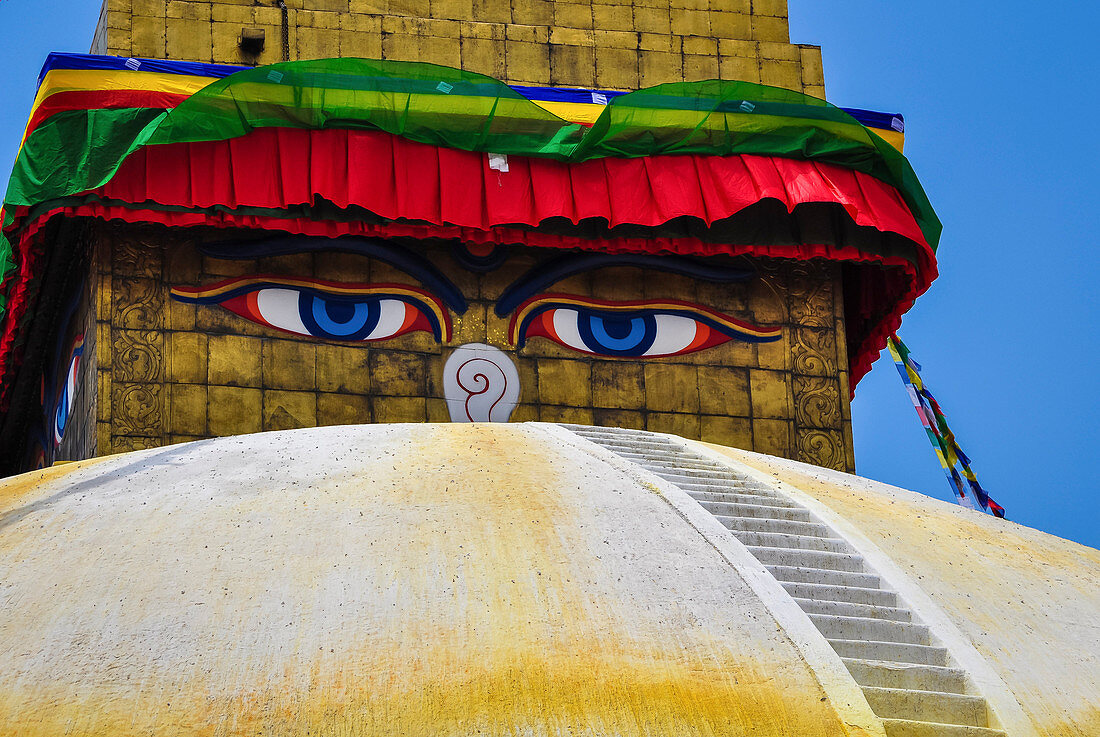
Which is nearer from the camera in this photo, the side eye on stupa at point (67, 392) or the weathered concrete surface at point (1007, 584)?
the weathered concrete surface at point (1007, 584)

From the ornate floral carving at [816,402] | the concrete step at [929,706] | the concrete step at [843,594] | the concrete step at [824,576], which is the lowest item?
the concrete step at [929,706]

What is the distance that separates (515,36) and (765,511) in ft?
17.7

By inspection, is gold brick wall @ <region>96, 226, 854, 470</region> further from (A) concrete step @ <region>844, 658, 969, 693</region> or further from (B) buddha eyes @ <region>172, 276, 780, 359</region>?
(A) concrete step @ <region>844, 658, 969, 693</region>

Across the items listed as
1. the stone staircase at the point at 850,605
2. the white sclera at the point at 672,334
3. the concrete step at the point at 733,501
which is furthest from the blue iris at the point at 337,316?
the concrete step at the point at 733,501

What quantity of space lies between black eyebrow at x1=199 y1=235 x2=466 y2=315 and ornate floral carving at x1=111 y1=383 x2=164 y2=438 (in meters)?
1.07

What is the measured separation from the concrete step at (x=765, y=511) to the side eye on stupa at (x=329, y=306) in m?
3.36

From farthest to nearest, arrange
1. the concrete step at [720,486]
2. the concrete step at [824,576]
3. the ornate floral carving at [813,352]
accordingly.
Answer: the ornate floral carving at [813,352], the concrete step at [720,486], the concrete step at [824,576]

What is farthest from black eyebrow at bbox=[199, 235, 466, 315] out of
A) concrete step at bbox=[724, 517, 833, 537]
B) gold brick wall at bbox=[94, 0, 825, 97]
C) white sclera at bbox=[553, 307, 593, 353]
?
concrete step at bbox=[724, 517, 833, 537]

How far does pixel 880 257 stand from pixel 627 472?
4.04 m

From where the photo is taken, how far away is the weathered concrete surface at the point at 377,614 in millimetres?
4328

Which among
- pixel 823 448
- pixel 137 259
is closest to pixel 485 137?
pixel 137 259

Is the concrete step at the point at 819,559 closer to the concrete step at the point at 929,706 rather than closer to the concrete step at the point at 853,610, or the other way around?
the concrete step at the point at 853,610

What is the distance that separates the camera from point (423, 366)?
9.41 meters

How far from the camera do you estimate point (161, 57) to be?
1018 centimetres
